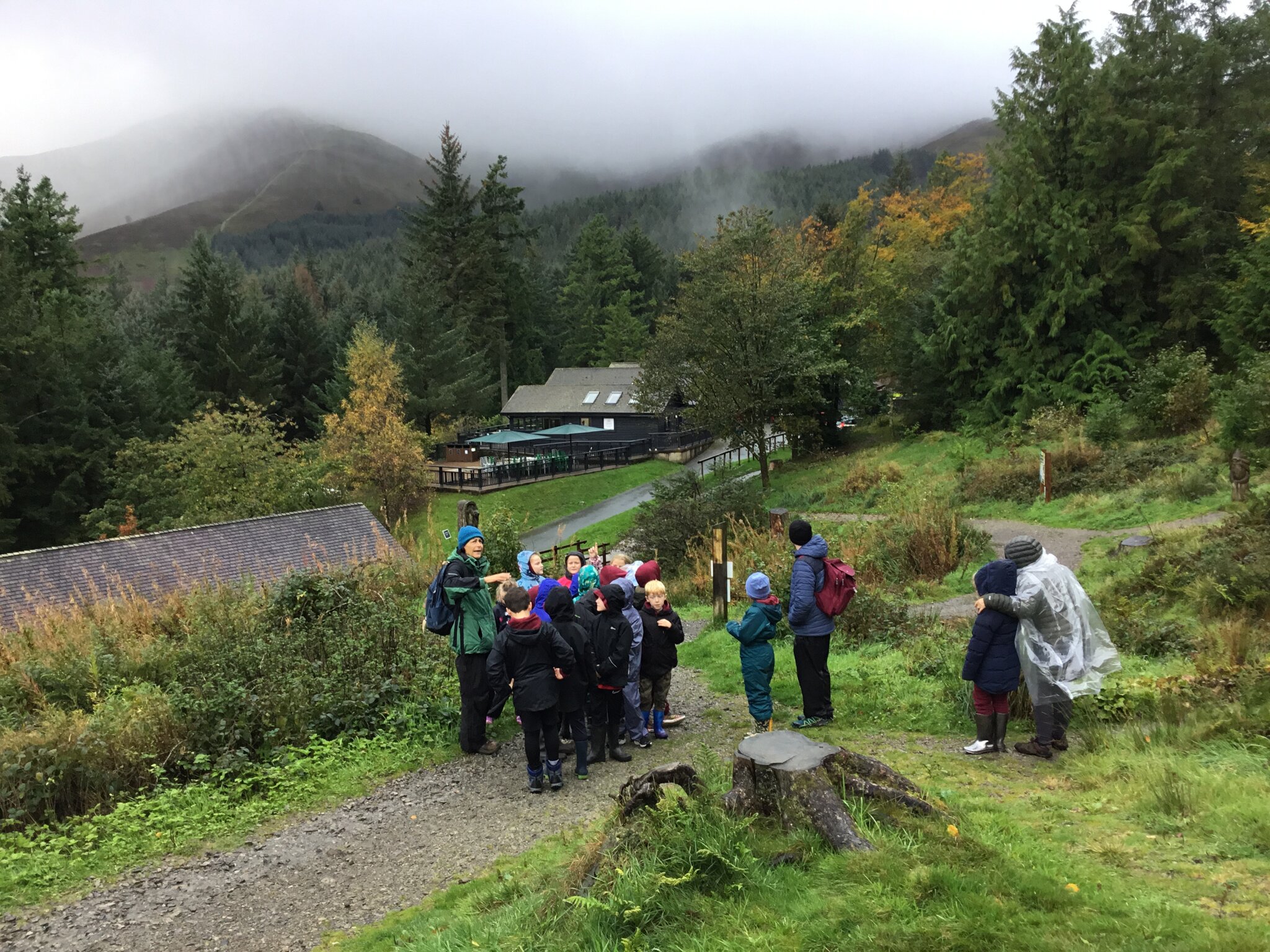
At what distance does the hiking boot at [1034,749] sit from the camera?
566 centimetres

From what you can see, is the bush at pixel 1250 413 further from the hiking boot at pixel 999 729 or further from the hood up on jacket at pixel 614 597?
the hood up on jacket at pixel 614 597

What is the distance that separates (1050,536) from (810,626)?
10.2 meters

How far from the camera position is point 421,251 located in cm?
5591

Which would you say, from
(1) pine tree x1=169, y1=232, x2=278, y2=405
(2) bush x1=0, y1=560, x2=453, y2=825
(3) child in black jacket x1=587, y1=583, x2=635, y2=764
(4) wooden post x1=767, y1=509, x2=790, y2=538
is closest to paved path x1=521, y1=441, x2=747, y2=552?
(4) wooden post x1=767, y1=509, x2=790, y2=538

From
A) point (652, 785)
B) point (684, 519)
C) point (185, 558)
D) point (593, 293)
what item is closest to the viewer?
point (652, 785)

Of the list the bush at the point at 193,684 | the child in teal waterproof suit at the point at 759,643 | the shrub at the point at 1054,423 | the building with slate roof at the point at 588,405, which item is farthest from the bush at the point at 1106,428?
the building with slate roof at the point at 588,405

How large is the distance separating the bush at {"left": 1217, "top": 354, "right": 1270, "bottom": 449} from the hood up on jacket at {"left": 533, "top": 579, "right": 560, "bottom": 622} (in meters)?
14.1

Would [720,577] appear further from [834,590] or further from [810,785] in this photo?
[810,785]

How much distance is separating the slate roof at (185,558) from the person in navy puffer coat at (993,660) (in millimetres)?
8720

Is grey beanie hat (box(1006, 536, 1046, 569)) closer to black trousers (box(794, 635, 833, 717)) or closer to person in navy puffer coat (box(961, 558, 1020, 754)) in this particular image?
person in navy puffer coat (box(961, 558, 1020, 754))

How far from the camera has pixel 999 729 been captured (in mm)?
5898

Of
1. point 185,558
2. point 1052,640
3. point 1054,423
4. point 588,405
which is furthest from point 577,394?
point 1052,640

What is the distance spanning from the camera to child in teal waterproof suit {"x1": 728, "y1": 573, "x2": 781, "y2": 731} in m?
6.38

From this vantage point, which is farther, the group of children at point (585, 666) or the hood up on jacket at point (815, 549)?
the hood up on jacket at point (815, 549)
